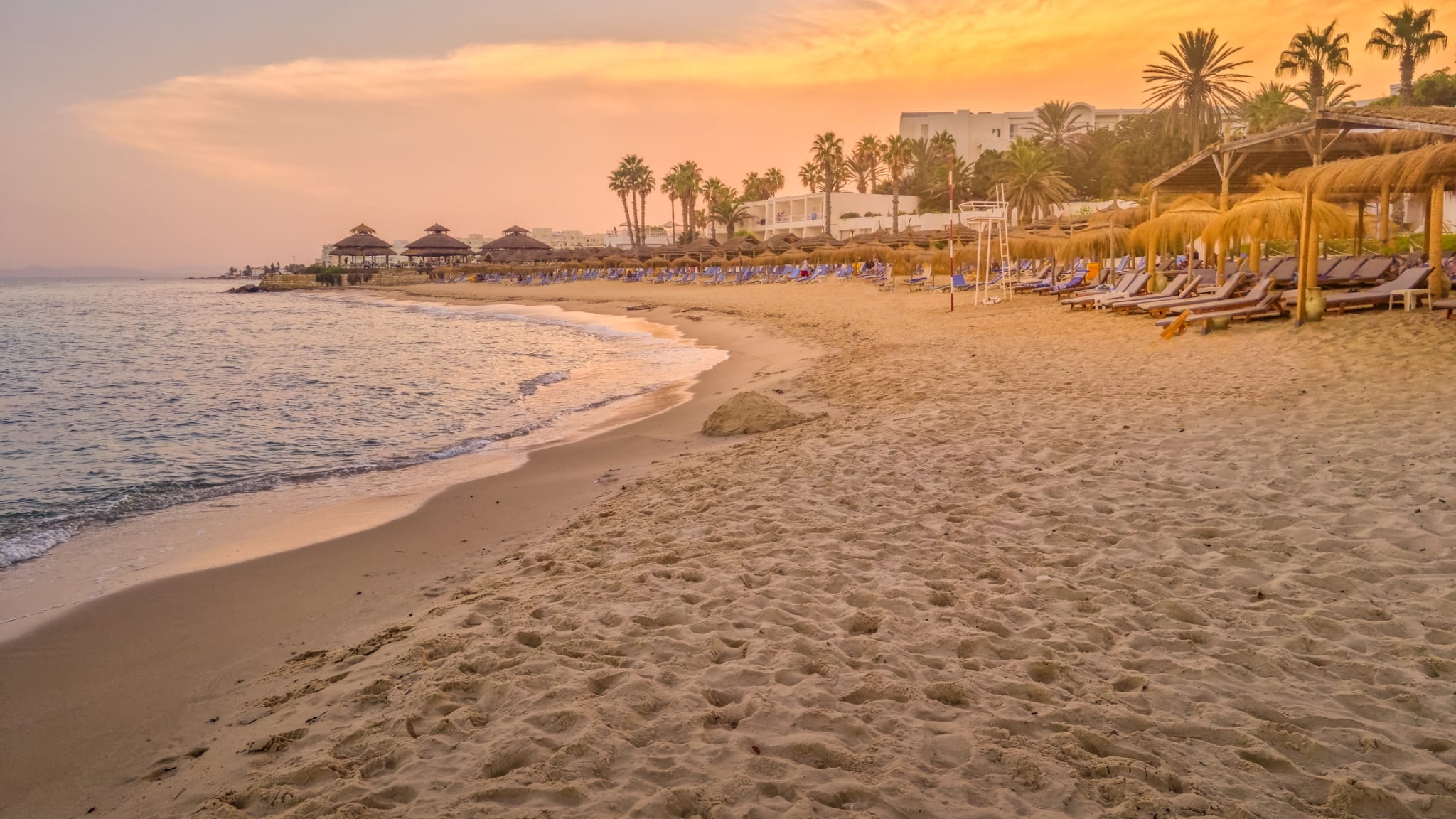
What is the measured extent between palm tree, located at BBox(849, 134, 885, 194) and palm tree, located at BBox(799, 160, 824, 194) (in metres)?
3.32

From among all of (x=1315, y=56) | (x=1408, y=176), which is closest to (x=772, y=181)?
(x=1315, y=56)

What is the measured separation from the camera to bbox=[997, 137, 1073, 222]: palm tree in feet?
144

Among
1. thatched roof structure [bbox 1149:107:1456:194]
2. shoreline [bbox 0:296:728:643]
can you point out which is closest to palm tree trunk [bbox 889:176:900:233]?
thatched roof structure [bbox 1149:107:1456:194]

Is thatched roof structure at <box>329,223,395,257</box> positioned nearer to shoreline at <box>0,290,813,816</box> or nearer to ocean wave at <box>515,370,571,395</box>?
ocean wave at <box>515,370,571,395</box>

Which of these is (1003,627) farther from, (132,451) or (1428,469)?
(132,451)

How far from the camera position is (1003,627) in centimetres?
353

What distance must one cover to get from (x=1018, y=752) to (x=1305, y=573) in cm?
224

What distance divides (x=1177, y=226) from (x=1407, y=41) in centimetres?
3089

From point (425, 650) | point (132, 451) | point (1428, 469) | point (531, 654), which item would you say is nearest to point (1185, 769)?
point (531, 654)

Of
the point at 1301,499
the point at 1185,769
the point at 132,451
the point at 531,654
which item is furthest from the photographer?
the point at 132,451

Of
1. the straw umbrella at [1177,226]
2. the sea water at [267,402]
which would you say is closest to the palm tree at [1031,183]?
the sea water at [267,402]

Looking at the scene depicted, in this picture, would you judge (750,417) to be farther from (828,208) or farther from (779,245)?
(828,208)

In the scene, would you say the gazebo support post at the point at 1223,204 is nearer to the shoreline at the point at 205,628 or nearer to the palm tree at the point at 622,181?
the shoreline at the point at 205,628

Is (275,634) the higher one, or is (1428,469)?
(1428,469)
